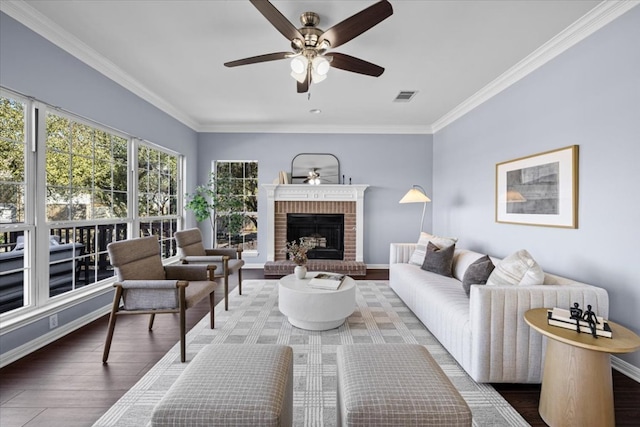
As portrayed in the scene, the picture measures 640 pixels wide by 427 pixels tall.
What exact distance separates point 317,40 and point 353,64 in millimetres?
367

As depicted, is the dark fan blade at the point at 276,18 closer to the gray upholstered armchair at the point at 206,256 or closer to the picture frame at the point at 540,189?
the gray upholstered armchair at the point at 206,256

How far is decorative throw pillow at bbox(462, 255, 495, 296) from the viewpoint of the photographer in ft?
8.38

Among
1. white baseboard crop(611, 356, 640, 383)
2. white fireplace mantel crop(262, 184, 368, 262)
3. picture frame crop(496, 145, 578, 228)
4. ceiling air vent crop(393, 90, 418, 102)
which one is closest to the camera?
white baseboard crop(611, 356, 640, 383)

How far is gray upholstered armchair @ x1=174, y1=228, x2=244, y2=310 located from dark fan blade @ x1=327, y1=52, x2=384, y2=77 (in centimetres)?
240

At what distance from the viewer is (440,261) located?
3.41 metres

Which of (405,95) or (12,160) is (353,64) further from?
(12,160)

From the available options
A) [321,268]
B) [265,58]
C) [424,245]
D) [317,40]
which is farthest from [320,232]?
[317,40]

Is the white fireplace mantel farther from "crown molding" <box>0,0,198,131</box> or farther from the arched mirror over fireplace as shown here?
"crown molding" <box>0,0,198,131</box>

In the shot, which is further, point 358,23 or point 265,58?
point 265,58

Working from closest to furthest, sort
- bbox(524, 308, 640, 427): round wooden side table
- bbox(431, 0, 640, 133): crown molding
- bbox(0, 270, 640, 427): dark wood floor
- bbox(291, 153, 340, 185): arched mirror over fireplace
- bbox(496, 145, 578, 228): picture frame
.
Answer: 1. bbox(524, 308, 640, 427): round wooden side table
2. bbox(0, 270, 640, 427): dark wood floor
3. bbox(431, 0, 640, 133): crown molding
4. bbox(496, 145, 578, 228): picture frame
5. bbox(291, 153, 340, 185): arched mirror over fireplace

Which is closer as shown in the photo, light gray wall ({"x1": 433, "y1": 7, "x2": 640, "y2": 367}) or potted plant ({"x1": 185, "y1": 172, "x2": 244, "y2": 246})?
light gray wall ({"x1": 433, "y1": 7, "x2": 640, "y2": 367})

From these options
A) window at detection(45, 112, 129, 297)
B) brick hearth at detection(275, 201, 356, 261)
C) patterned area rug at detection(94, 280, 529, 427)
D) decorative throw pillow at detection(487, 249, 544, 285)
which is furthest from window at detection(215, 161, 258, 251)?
decorative throw pillow at detection(487, 249, 544, 285)

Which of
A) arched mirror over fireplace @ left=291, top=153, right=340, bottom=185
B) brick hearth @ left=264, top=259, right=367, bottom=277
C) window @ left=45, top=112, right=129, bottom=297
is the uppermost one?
arched mirror over fireplace @ left=291, top=153, right=340, bottom=185

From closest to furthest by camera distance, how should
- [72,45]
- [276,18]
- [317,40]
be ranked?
[276,18], [317,40], [72,45]
